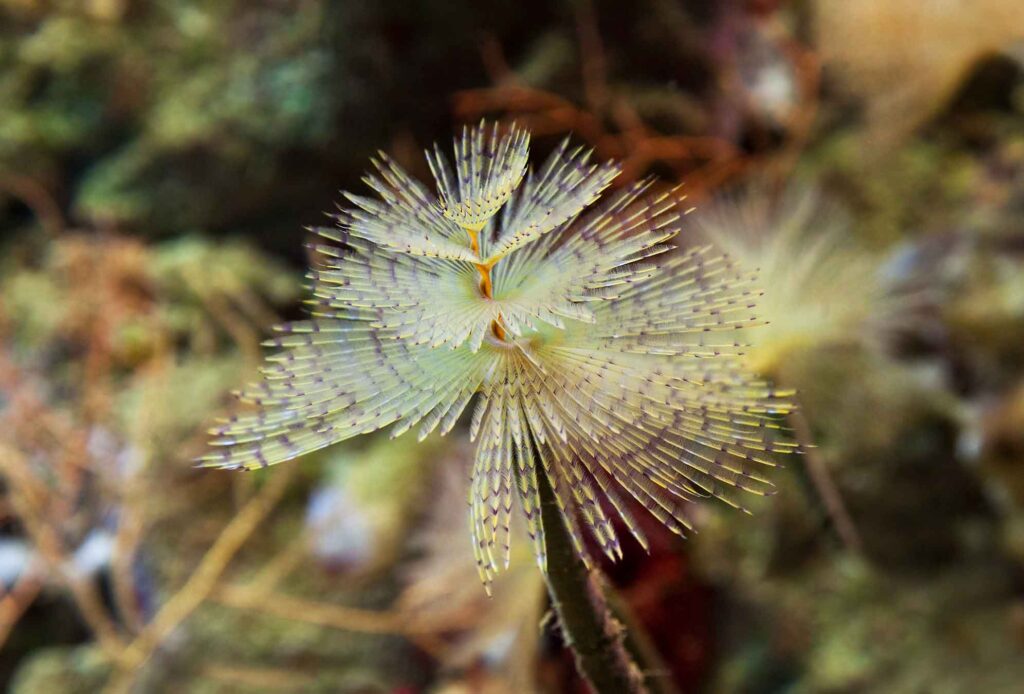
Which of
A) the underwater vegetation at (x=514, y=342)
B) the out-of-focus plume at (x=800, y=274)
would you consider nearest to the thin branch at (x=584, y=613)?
the underwater vegetation at (x=514, y=342)

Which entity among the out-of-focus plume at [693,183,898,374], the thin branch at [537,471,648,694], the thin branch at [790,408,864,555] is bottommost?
the thin branch at [790,408,864,555]

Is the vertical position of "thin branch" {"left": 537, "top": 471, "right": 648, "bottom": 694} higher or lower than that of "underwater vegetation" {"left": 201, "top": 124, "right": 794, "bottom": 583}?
lower

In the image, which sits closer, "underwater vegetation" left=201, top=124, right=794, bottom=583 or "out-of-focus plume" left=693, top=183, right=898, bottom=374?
"underwater vegetation" left=201, top=124, right=794, bottom=583

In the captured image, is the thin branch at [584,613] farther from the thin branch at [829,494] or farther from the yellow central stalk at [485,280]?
the thin branch at [829,494]

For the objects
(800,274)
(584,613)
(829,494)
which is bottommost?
(829,494)

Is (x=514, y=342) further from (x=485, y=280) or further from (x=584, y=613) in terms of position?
(x=584, y=613)

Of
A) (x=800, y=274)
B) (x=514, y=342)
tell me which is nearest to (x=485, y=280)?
(x=514, y=342)

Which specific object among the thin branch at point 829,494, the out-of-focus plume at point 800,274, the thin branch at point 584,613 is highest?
the out-of-focus plume at point 800,274

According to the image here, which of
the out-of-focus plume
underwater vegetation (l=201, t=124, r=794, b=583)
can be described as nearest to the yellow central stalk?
underwater vegetation (l=201, t=124, r=794, b=583)

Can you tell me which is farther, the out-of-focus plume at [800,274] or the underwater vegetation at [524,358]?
the out-of-focus plume at [800,274]

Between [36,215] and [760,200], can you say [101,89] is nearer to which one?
[36,215]

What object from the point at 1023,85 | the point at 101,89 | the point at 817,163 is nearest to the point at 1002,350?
the point at 817,163

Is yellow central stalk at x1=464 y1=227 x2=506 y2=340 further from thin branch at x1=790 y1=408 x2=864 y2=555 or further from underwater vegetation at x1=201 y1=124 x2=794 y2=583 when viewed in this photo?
thin branch at x1=790 y1=408 x2=864 y2=555

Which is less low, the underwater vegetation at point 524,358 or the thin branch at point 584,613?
the underwater vegetation at point 524,358
